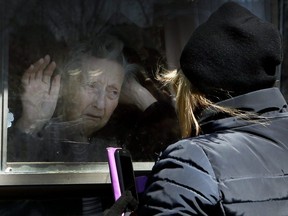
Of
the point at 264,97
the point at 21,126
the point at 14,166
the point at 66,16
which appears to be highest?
the point at 66,16

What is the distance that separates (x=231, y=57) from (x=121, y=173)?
0.50 meters

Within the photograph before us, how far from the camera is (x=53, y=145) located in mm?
3154

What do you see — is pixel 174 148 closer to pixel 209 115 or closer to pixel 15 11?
pixel 209 115

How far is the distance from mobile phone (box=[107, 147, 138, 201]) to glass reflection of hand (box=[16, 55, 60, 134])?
131cm

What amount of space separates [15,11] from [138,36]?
27.4 inches

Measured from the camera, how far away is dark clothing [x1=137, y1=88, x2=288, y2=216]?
1.51m

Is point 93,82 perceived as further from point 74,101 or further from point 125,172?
point 125,172

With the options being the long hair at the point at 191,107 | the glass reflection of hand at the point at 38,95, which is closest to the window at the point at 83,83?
the glass reflection of hand at the point at 38,95

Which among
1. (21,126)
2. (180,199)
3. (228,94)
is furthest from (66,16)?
(180,199)

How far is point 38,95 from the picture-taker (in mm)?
Answer: 3170

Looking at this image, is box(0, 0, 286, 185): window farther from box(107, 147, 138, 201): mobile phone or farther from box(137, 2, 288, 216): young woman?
box(137, 2, 288, 216): young woman

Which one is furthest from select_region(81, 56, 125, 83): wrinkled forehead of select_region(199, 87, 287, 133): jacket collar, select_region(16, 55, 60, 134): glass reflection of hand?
select_region(199, 87, 287, 133): jacket collar

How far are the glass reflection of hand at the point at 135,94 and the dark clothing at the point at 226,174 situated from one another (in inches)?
65.7

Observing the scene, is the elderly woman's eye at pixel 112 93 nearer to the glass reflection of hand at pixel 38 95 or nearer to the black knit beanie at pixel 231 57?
Result: the glass reflection of hand at pixel 38 95
